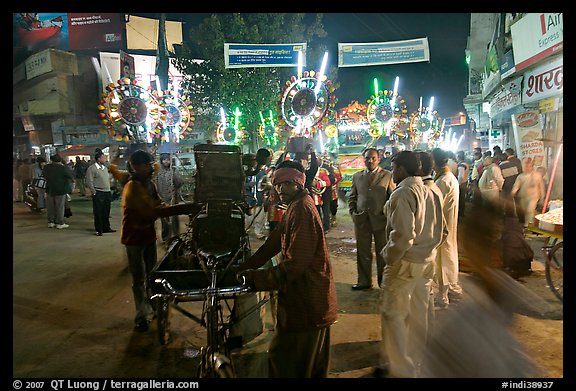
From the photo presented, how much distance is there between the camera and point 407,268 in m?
3.49

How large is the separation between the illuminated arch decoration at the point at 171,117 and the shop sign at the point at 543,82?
9.34 meters

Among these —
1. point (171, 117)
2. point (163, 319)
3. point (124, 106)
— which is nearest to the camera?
point (163, 319)

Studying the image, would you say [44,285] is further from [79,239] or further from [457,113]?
[457,113]

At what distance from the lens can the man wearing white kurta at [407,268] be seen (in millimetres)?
3412

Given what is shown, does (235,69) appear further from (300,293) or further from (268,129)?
(300,293)

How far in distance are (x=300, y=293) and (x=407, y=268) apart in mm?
1142

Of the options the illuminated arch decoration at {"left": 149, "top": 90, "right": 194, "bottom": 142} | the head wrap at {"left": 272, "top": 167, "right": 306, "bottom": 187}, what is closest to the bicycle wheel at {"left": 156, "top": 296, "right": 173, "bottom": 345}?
the head wrap at {"left": 272, "top": 167, "right": 306, "bottom": 187}

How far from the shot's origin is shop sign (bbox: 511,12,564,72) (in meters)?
7.52

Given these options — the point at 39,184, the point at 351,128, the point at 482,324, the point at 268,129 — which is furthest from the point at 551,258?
the point at 351,128

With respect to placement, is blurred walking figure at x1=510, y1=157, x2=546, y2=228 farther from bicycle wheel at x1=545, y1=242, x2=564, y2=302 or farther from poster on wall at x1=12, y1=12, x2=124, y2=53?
poster on wall at x1=12, y1=12, x2=124, y2=53

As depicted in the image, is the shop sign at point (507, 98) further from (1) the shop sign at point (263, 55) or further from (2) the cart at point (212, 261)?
(2) the cart at point (212, 261)

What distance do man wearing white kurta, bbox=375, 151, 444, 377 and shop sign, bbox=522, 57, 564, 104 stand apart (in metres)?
6.08

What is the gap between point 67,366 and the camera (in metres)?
3.81
